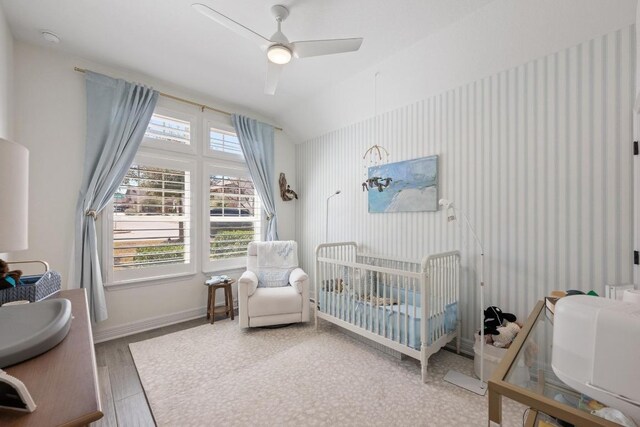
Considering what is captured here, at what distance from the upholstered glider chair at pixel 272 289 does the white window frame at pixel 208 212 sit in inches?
15.5

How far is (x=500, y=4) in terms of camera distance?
184 centimetres

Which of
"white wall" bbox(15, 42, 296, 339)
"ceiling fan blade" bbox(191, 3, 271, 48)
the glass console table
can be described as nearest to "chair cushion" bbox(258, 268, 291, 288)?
"white wall" bbox(15, 42, 296, 339)

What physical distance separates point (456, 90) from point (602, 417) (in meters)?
2.48

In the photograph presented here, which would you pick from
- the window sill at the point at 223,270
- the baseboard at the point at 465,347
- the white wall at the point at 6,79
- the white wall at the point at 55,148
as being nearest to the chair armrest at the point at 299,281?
the window sill at the point at 223,270

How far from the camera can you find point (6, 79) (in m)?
2.05

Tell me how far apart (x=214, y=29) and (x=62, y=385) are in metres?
2.43

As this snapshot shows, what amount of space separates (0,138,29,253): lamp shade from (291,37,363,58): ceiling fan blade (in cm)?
Answer: 154

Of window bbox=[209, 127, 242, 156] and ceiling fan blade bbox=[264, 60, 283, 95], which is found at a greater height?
ceiling fan blade bbox=[264, 60, 283, 95]

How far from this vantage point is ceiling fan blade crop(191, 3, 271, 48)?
4.93ft

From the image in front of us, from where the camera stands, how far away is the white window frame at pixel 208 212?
331 centimetres

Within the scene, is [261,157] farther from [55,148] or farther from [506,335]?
[506,335]

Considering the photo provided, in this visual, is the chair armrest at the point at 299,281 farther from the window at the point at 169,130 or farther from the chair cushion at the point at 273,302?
the window at the point at 169,130

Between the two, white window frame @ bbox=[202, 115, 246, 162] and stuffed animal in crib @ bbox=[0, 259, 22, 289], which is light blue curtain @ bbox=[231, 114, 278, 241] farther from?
stuffed animal in crib @ bbox=[0, 259, 22, 289]

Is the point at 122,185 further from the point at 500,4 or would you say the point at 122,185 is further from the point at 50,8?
the point at 500,4
